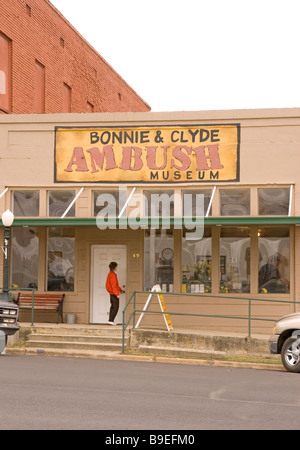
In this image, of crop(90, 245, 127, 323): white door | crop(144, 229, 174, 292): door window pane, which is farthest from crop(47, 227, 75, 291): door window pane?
crop(144, 229, 174, 292): door window pane

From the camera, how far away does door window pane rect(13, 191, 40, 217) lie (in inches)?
840

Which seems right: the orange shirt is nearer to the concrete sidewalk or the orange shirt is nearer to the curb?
the concrete sidewalk

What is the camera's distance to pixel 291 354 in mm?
14539

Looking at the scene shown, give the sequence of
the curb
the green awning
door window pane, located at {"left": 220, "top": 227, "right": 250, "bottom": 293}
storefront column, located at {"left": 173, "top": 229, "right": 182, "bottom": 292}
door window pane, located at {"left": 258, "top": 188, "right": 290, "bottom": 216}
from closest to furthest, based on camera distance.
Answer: the curb
the green awning
door window pane, located at {"left": 258, "top": 188, "right": 290, "bottom": 216}
door window pane, located at {"left": 220, "top": 227, "right": 250, "bottom": 293}
storefront column, located at {"left": 173, "top": 229, "right": 182, "bottom": 292}

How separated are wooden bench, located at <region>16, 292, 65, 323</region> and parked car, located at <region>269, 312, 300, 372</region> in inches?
299

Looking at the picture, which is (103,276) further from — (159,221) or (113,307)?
(159,221)

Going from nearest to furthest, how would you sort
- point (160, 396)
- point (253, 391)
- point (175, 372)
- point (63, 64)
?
point (160, 396) → point (253, 391) → point (175, 372) → point (63, 64)

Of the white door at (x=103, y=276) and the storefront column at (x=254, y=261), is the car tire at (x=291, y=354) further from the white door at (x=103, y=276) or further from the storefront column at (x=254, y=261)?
the white door at (x=103, y=276)

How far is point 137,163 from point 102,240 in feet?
8.10

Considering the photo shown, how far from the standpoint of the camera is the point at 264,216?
19125 mm

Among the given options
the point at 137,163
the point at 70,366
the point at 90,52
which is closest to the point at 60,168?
the point at 137,163

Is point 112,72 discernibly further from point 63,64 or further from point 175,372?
point 175,372

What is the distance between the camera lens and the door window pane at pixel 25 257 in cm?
2131

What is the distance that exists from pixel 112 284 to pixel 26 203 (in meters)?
3.86
